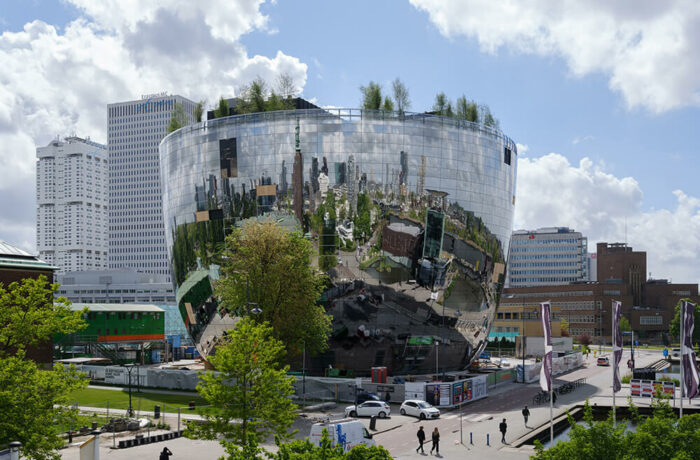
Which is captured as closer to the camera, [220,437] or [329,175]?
[220,437]

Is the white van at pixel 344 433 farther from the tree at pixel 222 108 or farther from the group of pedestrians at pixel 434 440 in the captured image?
the tree at pixel 222 108

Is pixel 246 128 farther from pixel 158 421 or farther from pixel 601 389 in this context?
pixel 601 389

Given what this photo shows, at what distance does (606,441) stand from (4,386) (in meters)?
20.7

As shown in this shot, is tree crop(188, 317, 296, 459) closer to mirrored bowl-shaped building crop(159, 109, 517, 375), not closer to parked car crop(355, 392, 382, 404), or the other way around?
parked car crop(355, 392, 382, 404)

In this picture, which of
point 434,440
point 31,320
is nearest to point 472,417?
point 434,440

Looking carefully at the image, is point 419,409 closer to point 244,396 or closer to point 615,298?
point 244,396

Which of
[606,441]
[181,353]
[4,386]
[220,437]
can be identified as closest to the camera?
[606,441]

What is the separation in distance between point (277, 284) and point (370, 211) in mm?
13425

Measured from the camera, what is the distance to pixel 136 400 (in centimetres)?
5809

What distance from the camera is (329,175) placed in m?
66.1

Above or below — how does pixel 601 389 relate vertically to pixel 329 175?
below

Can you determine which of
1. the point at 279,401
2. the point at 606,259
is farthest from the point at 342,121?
the point at 606,259

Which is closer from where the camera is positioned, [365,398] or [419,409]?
[419,409]

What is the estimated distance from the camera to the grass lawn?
54.7 metres
